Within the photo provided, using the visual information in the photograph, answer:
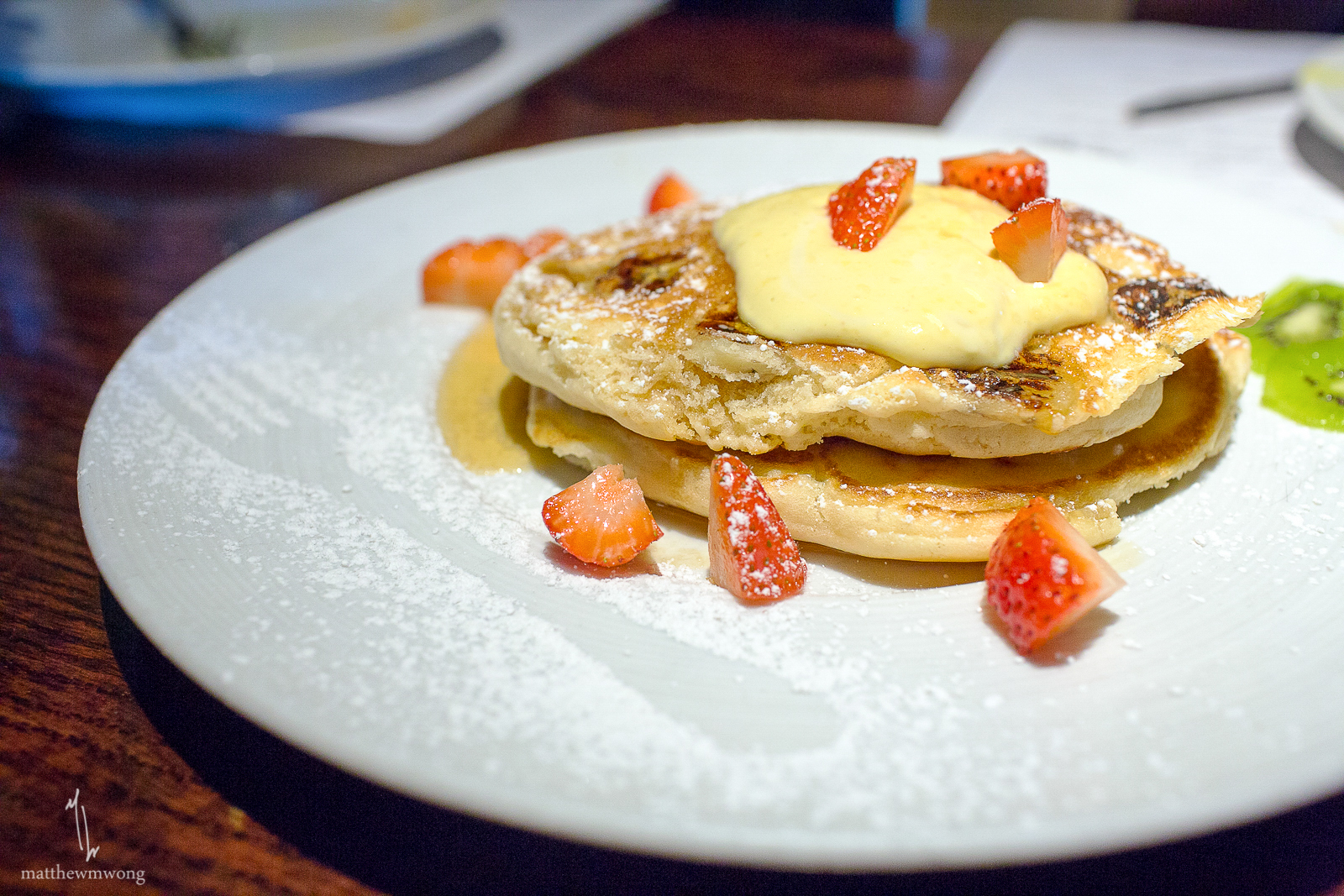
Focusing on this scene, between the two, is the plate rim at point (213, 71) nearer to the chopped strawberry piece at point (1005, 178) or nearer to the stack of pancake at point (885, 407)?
the stack of pancake at point (885, 407)

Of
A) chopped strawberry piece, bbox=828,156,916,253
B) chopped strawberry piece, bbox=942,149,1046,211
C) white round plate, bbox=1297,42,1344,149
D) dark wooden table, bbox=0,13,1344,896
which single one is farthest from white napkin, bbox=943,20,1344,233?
dark wooden table, bbox=0,13,1344,896

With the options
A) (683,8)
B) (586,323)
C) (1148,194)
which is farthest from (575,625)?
(683,8)

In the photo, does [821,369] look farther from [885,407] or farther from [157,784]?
[157,784]

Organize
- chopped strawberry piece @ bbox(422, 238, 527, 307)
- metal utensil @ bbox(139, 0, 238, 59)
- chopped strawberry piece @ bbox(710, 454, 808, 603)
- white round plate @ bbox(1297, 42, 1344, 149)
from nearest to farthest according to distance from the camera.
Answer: chopped strawberry piece @ bbox(710, 454, 808, 603)
chopped strawberry piece @ bbox(422, 238, 527, 307)
white round plate @ bbox(1297, 42, 1344, 149)
metal utensil @ bbox(139, 0, 238, 59)

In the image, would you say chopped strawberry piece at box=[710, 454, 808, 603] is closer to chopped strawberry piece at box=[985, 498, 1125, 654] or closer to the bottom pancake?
the bottom pancake

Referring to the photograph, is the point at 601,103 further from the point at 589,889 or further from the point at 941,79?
the point at 589,889

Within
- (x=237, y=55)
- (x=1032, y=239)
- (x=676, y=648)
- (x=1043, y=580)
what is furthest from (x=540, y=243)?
(x=237, y=55)
